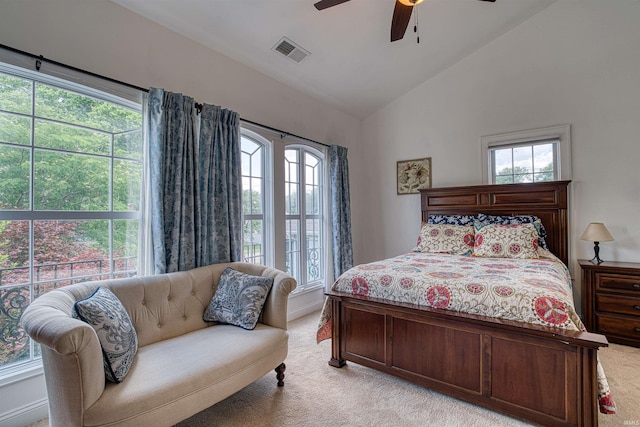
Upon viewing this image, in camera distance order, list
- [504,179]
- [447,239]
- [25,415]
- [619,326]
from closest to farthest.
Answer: [25,415]
[619,326]
[447,239]
[504,179]

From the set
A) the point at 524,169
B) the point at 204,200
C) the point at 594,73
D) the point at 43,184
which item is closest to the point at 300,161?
the point at 204,200

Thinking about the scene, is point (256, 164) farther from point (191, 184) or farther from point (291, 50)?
point (291, 50)

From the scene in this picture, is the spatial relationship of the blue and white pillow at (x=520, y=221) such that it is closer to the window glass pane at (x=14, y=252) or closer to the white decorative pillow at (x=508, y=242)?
the white decorative pillow at (x=508, y=242)

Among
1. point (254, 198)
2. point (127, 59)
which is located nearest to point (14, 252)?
point (127, 59)

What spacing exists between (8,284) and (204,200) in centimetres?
133

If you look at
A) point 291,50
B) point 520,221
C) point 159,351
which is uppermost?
point 291,50

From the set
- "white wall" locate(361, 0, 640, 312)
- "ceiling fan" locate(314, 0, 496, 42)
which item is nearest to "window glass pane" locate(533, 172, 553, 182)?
"white wall" locate(361, 0, 640, 312)

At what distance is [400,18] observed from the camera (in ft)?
8.23

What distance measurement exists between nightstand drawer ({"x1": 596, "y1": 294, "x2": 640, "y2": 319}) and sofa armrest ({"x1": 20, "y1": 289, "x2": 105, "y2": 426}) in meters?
4.16

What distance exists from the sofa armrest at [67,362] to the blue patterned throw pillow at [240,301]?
0.92 meters

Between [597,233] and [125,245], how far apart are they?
177 inches

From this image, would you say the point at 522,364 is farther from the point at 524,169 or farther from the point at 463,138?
the point at 463,138

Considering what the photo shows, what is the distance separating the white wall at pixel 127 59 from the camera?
1.92 metres

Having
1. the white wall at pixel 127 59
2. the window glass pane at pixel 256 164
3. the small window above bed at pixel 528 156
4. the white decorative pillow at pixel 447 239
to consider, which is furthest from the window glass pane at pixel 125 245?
the small window above bed at pixel 528 156
